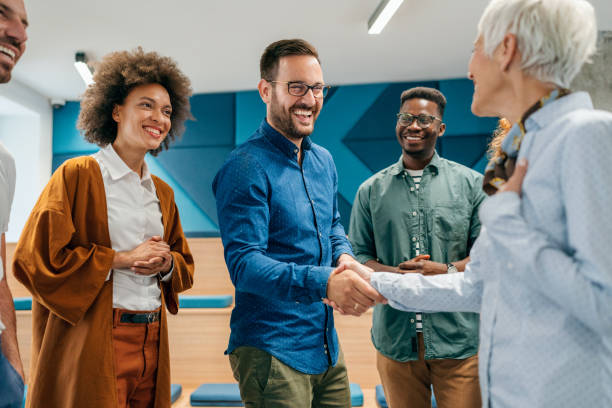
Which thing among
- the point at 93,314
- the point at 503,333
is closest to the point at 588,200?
the point at 503,333

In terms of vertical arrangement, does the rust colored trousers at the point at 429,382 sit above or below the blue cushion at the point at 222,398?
above

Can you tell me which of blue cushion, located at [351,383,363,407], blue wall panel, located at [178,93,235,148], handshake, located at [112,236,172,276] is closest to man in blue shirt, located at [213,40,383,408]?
handshake, located at [112,236,172,276]

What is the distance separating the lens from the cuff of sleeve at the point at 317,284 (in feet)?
4.84

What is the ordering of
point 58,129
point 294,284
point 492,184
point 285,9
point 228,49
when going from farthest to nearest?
point 58,129 → point 228,49 → point 285,9 → point 294,284 → point 492,184

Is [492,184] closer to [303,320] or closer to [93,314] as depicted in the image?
[303,320]

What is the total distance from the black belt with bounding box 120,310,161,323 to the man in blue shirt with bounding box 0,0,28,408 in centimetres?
48

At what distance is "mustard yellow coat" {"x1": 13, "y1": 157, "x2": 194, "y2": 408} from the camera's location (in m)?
1.56

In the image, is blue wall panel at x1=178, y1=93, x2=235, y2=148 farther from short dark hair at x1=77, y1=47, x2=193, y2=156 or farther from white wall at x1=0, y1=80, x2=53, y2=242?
short dark hair at x1=77, y1=47, x2=193, y2=156

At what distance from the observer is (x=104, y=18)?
395 centimetres

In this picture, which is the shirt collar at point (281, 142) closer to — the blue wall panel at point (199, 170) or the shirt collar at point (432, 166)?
the shirt collar at point (432, 166)

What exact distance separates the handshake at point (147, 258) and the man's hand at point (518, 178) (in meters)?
1.27

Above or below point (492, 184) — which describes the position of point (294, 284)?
below

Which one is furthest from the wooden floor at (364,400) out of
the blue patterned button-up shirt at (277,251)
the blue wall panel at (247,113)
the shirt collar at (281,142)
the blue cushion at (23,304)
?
the blue wall panel at (247,113)

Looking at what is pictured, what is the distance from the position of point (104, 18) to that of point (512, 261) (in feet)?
13.4
